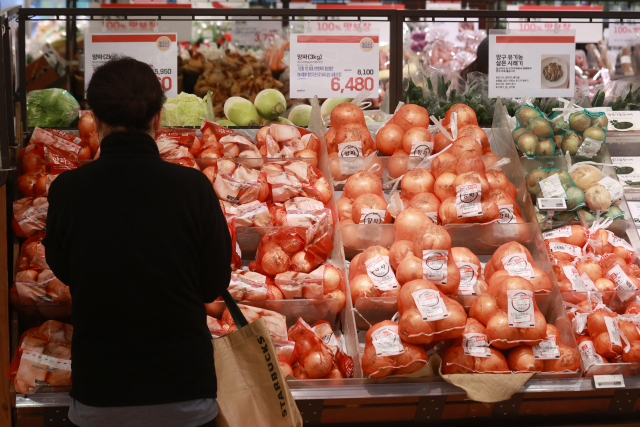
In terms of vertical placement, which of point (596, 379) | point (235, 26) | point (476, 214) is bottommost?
point (596, 379)

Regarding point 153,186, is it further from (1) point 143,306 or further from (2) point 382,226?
(2) point 382,226

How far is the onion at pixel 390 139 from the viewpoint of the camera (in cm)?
273

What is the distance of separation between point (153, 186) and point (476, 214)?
1363mm

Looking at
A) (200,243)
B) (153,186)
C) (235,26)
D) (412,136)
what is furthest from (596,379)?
(235,26)

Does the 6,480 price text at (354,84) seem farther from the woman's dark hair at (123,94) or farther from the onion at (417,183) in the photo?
the woman's dark hair at (123,94)

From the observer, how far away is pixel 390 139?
273 cm

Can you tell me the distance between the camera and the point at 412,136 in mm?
2670

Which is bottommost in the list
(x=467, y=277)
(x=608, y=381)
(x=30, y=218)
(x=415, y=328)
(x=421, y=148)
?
(x=608, y=381)

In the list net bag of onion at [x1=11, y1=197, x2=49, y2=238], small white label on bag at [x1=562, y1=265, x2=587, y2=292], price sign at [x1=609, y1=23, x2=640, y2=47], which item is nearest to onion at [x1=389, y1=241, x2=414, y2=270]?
small white label on bag at [x1=562, y1=265, x2=587, y2=292]

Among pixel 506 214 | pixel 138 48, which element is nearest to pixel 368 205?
pixel 506 214

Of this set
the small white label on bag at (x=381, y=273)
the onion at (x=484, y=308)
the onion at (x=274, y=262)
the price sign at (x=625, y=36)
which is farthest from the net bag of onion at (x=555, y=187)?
the price sign at (x=625, y=36)

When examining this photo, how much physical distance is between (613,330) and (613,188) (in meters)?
0.83

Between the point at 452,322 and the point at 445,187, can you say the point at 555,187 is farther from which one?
the point at 452,322

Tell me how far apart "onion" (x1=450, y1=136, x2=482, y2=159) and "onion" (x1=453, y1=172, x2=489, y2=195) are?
18 centimetres
